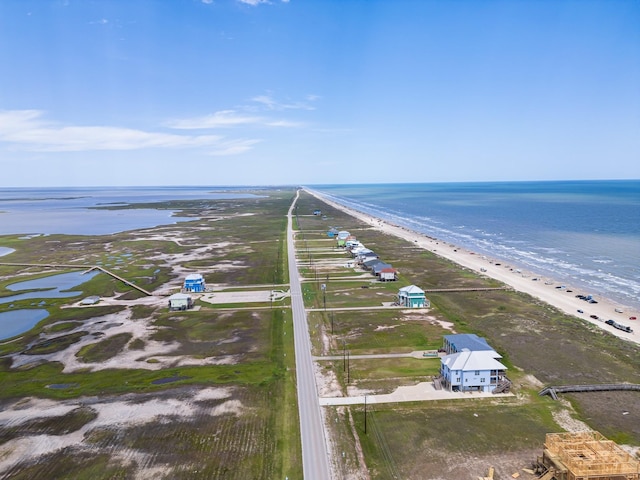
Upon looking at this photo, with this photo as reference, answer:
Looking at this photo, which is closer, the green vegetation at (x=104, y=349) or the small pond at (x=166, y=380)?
the small pond at (x=166, y=380)

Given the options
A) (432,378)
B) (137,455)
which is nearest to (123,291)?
(137,455)

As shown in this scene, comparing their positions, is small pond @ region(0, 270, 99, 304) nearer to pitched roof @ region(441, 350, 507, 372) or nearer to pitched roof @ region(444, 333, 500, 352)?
pitched roof @ region(444, 333, 500, 352)

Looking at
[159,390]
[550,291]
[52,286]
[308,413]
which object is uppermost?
[308,413]

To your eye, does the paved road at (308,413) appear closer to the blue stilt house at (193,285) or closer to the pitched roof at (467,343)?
the pitched roof at (467,343)

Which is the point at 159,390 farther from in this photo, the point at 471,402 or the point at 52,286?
the point at 52,286

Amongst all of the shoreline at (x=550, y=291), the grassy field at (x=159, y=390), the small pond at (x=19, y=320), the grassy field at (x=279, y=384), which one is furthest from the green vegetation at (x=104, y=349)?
the shoreline at (x=550, y=291)

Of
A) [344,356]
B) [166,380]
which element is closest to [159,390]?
[166,380]
